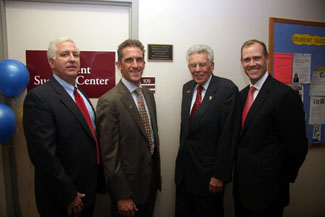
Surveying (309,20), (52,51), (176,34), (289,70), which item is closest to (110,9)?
(176,34)

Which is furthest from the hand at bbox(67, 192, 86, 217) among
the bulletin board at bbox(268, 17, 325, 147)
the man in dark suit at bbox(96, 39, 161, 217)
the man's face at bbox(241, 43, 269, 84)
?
the bulletin board at bbox(268, 17, 325, 147)

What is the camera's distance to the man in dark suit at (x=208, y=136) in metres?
1.56

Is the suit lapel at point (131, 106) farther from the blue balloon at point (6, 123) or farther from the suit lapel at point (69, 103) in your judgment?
the blue balloon at point (6, 123)

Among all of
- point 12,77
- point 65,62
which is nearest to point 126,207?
point 65,62

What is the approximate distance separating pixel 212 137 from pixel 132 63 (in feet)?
2.67

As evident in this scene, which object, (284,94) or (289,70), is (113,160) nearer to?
(284,94)

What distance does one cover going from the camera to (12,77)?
→ 162cm

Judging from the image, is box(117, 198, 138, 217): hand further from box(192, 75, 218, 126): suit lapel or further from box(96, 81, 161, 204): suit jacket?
box(192, 75, 218, 126): suit lapel

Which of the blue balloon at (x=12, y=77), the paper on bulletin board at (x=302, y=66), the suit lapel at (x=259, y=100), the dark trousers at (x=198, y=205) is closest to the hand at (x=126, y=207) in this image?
the dark trousers at (x=198, y=205)

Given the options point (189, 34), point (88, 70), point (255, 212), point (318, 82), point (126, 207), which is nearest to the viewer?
point (126, 207)

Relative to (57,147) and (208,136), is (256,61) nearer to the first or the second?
(208,136)

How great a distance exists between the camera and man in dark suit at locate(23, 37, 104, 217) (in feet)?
4.02

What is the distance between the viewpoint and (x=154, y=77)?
207cm

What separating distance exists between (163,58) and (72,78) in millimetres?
907
